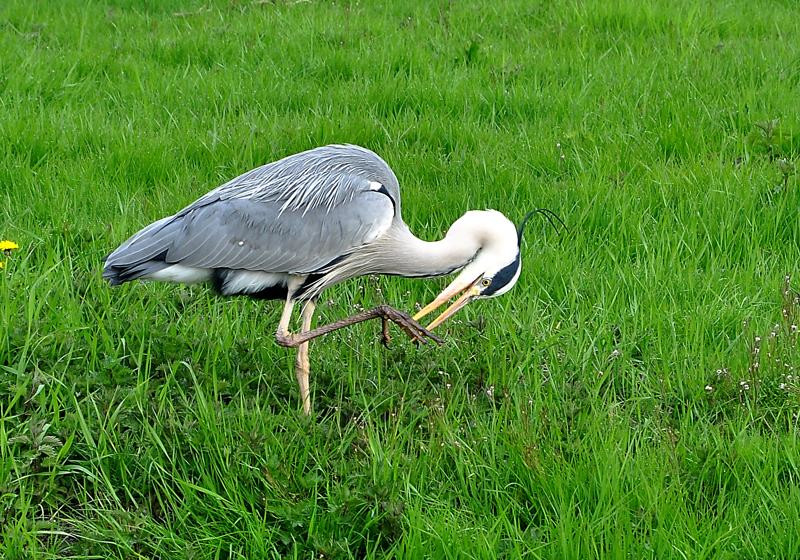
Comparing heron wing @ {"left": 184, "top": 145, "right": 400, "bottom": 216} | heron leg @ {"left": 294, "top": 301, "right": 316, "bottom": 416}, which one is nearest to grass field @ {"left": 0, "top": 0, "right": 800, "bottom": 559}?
heron leg @ {"left": 294, "top": 301, "right": 316, "bottom": 416}

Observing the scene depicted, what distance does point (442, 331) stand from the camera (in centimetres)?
446

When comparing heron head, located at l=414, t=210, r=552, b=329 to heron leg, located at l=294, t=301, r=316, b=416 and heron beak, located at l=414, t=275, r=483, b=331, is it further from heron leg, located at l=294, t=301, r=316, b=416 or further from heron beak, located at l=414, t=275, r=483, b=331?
heron leg, located at l=294, t=301, r=316, b=416

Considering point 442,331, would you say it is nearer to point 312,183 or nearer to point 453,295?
point 453,295

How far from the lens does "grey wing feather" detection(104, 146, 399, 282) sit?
416cm

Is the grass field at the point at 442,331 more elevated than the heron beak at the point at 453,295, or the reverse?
the heron beak at the point at 453,295

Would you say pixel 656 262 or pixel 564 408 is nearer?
pixel 564 408

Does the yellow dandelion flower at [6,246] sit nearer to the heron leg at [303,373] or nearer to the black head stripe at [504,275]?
the heron leg at [303,373]

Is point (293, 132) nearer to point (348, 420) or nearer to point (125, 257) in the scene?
point (125, 257)

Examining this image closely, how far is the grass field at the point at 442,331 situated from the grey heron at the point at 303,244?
0.23m

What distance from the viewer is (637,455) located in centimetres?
337

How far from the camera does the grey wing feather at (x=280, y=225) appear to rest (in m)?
4.16

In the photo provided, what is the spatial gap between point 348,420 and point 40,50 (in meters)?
4.87

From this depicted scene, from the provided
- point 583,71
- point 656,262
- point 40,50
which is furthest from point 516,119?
point 40,50

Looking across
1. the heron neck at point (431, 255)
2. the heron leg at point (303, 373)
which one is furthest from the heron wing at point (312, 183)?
the heron leg at point (303, 373)
